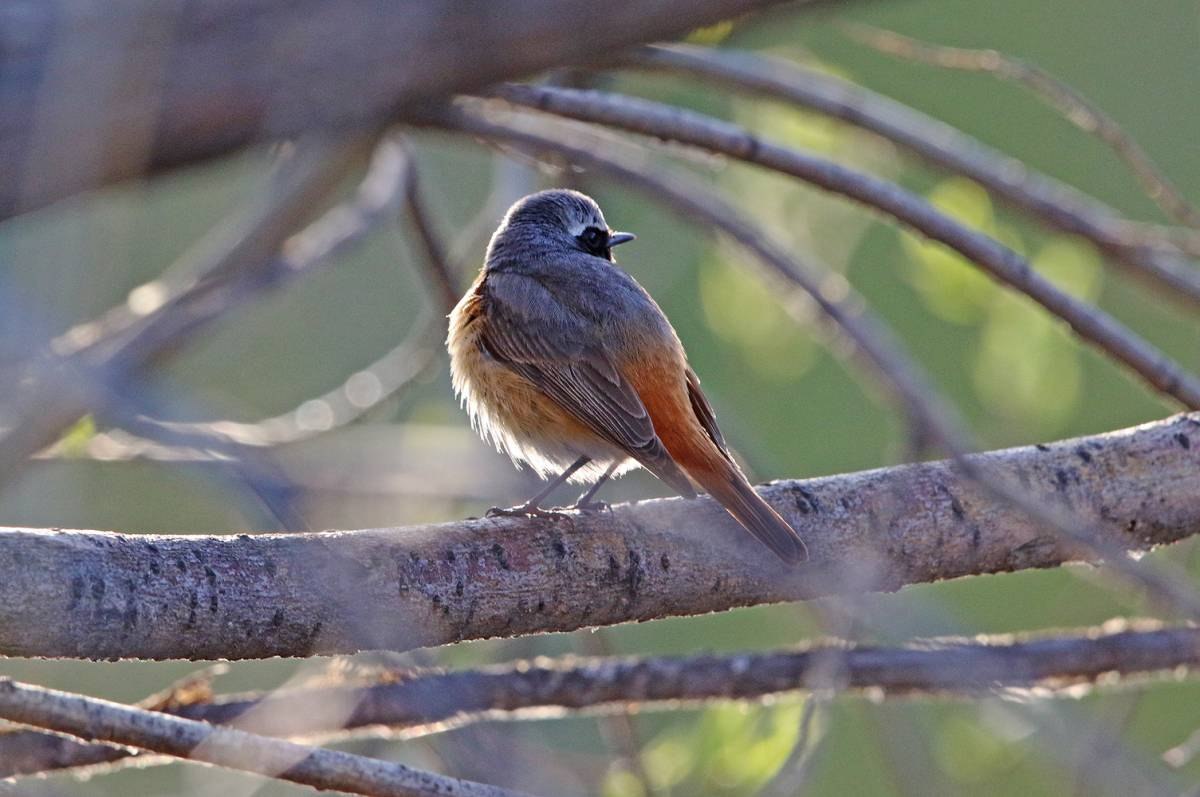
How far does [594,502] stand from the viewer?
4.35 m

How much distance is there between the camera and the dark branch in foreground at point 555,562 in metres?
2.85

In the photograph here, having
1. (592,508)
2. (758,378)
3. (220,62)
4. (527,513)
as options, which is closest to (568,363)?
(592,508)

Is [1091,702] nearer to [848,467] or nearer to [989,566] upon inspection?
[848,467]

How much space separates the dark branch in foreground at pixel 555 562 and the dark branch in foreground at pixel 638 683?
24cm

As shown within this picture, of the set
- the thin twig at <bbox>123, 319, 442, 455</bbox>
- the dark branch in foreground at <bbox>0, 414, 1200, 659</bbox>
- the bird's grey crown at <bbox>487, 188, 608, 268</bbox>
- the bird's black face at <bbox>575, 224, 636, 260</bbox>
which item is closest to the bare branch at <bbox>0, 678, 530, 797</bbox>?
the dark branch in foreground at <bbox>0, 414, 1200, 659</bbox>

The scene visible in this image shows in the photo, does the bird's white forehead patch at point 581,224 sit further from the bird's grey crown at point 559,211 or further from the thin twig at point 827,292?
the thin twig at point 827,292

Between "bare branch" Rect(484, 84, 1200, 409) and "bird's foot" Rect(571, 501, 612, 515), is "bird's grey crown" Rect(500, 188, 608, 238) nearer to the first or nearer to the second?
"bare branch" Rect(484, 84, 1200, 409)

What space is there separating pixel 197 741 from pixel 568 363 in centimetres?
219

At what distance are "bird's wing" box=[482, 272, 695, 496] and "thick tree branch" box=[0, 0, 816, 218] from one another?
6.49ft

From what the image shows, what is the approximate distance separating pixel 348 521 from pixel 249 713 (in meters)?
1.40

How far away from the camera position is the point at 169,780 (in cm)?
1055

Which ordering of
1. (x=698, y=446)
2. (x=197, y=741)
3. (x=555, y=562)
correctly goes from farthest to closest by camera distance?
(x=698, y=446) < (x=555, y=562) < (x=197, y=741)

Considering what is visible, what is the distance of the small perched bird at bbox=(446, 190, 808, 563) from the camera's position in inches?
173

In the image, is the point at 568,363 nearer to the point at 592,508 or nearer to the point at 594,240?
the point at 592,508
